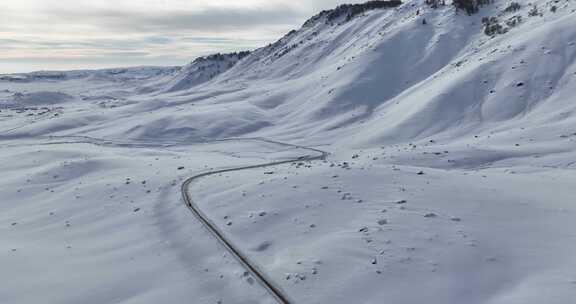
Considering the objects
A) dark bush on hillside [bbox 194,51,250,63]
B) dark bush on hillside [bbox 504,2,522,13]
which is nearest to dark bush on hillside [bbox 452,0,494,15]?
dark bush on hillside [bbox 504,2,522,13]

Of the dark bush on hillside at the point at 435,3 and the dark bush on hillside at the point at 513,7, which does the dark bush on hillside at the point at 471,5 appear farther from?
the dark bush on hillside at the point at 513,7

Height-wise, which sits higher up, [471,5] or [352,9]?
[352,9]

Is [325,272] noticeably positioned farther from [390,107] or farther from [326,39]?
[326,39]

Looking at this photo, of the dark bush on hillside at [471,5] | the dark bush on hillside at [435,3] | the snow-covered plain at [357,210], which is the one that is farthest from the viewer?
the dark bush on hillside at [435,3]

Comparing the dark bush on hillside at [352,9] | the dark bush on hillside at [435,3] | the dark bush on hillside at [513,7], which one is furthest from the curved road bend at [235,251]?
the dark bush on hillside at [352,9]

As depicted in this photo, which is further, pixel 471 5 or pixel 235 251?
pixel 471 5

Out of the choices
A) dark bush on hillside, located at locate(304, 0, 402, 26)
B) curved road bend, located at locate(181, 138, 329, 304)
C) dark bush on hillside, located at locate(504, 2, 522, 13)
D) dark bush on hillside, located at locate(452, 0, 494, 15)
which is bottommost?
curved road bend, located at locate(181, 138, 329, 304)

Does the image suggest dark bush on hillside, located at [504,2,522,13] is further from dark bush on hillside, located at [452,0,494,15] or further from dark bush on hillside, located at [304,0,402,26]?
dark bush on hillside, located at [304,0,402,26]

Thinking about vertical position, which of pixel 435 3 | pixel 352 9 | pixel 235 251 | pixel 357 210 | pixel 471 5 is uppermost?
pixel 352 9

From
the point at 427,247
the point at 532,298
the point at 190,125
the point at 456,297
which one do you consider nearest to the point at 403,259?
the point at 427,247

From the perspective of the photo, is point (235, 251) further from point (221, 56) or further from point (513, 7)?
point (221, 56)

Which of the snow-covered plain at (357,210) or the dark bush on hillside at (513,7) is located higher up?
the dark bush on hillside at (513,7)

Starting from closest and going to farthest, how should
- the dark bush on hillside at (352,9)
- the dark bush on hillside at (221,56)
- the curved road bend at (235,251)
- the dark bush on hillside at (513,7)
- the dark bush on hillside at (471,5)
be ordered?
the curved road bend at (235,251) < the dark bush on hillside at (513,7) < the dark bush on hillside at (471,5) < the dark bush on hillside at (352,9) < the dark bush on hillside at (221,56)

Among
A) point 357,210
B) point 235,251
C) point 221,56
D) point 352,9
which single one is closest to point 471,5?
point 357,210
